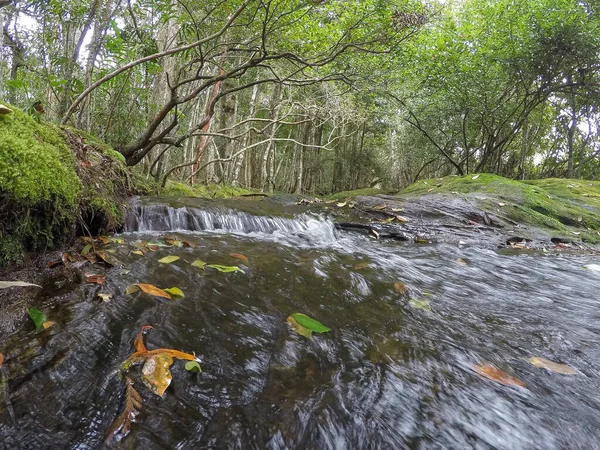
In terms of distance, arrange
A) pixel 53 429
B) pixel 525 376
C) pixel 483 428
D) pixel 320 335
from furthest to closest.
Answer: pixel 320 335 → pixel 525 376 → pixel 483 428 → pixel 53 429

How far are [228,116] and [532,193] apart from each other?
9.66 m

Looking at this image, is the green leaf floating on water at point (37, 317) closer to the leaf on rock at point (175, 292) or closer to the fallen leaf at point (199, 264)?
the leaf on rock at point (175, 292)

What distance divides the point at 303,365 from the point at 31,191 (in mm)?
2156

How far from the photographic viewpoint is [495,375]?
1.61 meters

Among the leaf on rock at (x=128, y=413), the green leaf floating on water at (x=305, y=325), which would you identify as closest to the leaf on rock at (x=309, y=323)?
the green leaf floating on water at (x=305, y=325)

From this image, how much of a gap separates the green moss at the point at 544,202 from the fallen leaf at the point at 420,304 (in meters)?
5.37

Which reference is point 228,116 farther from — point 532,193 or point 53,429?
point 53,429

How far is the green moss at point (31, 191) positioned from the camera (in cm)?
214

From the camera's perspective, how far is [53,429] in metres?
1.02

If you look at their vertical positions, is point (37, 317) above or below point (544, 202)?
below

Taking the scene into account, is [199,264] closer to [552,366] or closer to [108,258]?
[108,258]

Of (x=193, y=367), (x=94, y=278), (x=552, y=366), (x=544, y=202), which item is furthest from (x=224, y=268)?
(x=544, y=202)

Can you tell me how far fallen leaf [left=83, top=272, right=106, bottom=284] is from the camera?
2.02 m

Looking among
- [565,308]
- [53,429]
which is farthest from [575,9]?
[53,429]
